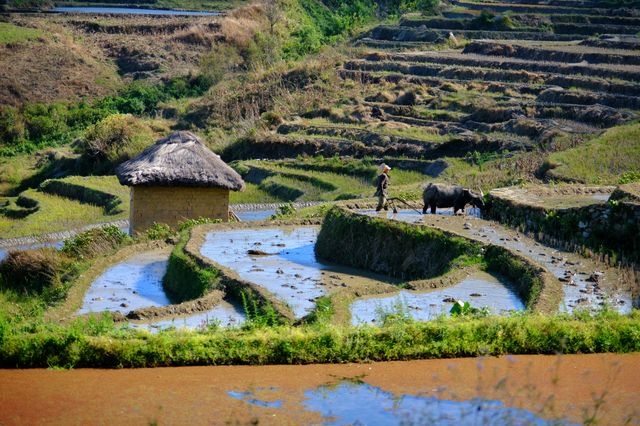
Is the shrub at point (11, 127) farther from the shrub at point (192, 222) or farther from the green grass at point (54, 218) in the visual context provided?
the shrub at point (192, 222)

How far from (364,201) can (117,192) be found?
11.6 meters

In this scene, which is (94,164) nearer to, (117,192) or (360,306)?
(117,192)

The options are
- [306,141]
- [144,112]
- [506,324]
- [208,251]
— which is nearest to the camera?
[506,324]

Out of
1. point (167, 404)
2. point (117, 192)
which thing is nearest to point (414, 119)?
point (117, 192)

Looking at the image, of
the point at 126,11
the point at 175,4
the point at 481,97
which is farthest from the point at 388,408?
the point at 175,4

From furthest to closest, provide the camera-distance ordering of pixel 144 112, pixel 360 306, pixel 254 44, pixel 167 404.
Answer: pixel 254 44
pixel 144 112
pixel 360 306
pixel 167 404

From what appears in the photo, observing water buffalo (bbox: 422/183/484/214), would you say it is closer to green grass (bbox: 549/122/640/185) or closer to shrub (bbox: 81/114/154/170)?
green grass (bbox: 549/122/640/185)

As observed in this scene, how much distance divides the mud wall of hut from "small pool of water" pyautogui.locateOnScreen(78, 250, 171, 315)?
3.94 meters

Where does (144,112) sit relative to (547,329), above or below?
below

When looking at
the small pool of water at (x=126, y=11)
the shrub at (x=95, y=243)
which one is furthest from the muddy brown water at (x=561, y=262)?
the small pool of water at (x=126, y=11)

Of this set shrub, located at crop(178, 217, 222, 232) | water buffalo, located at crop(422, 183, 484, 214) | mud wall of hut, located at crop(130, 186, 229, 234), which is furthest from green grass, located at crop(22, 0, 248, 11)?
water buffalo, located at crop(422, 183, 484, 214)

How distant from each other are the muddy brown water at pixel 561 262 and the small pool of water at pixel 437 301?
743mm

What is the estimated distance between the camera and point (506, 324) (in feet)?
34.7

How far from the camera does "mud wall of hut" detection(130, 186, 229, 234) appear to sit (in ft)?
74.9
